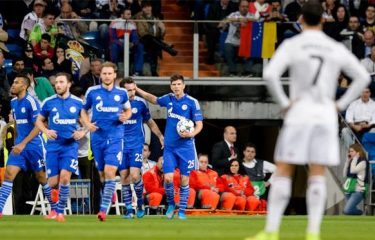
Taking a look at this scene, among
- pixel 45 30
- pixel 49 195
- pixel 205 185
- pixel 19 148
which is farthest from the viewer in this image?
pixel 45 30

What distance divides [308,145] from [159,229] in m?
5.47

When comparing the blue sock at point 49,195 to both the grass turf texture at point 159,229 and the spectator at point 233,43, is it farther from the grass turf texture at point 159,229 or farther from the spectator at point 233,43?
the spectator at point 233,43

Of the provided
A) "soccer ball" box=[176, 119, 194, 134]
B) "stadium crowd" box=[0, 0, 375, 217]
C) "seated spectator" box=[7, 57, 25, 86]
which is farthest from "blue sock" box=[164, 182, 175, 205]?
"seated spectator" box=[7, 57, 25, 86]

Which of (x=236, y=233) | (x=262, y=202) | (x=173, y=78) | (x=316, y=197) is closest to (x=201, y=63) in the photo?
(x=262, y=202)

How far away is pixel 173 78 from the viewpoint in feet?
74.8

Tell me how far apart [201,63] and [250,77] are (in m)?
1.28

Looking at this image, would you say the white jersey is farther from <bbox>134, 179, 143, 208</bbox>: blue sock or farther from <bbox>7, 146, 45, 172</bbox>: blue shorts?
<bbox>134, 179, 143, 208</bbox>: blue sock

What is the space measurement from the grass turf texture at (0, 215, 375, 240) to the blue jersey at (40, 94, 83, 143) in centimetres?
142

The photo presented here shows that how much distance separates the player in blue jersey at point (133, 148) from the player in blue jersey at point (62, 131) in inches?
74.3

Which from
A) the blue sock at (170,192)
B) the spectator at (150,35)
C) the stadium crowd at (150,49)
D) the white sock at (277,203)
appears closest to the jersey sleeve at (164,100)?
the blue sock at (170,192)

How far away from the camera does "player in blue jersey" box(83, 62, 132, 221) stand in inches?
815

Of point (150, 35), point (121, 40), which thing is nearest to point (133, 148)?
point (121, 40)

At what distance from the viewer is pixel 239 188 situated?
27.7 m

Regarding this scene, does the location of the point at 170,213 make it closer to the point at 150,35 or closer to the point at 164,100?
the point at 164,100
